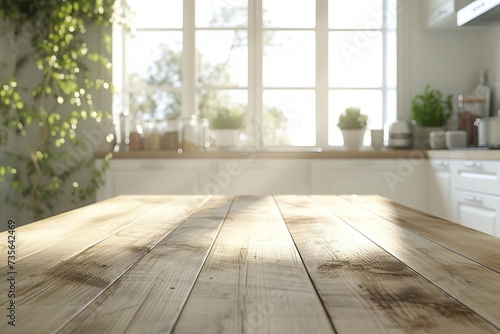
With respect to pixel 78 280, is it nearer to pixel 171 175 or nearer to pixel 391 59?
pixel 171 175

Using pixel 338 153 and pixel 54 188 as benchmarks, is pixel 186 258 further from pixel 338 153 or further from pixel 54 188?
pixel 54 188

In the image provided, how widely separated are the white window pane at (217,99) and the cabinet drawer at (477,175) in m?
1.70

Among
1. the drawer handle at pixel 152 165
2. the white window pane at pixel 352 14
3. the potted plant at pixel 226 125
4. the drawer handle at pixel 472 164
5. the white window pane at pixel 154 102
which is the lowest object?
the drawer handle at pixel 152 165

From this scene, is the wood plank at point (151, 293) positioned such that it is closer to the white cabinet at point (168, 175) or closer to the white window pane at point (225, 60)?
the white cabinet at point (168, 175)

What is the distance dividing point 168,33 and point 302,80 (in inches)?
42.0

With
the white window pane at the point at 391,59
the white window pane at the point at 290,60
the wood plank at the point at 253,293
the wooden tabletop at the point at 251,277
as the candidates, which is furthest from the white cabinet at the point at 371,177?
the wood plank at the point at 253,293

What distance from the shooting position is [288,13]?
14.8 ft

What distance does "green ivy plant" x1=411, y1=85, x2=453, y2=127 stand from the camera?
13.4 ft

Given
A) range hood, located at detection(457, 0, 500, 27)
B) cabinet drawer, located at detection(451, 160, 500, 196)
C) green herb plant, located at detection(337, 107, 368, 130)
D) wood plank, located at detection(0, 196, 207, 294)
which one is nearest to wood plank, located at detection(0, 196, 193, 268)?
wood plank, located at detection(0, 196, 207, 294)

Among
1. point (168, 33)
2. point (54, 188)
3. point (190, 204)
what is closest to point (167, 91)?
point (168, 33)

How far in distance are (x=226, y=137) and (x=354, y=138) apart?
2.95 feet

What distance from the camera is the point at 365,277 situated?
75 centimetres

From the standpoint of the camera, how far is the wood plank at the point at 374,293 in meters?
0.53

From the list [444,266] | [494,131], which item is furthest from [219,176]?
[444,266]
